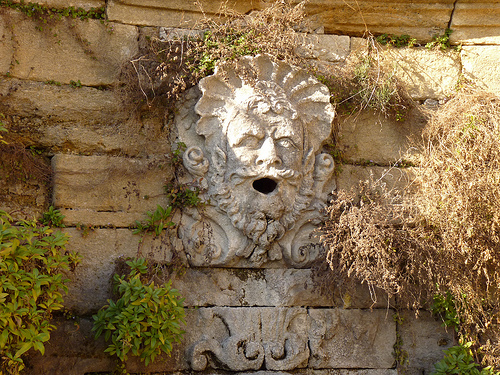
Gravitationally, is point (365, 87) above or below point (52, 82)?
above

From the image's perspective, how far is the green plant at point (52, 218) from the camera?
3.63 meters

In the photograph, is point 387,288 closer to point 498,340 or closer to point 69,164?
point 498,340

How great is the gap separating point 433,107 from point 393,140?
421 millimetres

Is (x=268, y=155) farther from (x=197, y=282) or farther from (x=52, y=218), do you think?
(x=52, y=218)

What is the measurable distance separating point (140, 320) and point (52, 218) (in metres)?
0.86

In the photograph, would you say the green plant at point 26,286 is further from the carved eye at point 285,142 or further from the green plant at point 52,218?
the carved eye at point 285,142

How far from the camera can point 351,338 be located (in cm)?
405

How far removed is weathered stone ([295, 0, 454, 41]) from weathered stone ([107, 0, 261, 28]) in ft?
2.33

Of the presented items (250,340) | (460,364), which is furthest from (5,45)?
(460,364)

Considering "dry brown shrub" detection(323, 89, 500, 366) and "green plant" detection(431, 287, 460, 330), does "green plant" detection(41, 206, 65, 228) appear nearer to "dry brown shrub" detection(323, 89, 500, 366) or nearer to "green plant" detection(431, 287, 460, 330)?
"dry brown shrub" detection(323, 89, 500, 366)

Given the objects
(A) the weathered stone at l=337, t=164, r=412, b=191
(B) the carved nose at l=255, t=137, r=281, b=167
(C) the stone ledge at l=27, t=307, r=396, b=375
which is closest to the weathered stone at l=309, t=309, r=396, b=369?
(C) the stone ledge at l=27, t=307, r=396, b=375

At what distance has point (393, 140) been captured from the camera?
4480 mm

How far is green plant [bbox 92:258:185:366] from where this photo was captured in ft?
11.1

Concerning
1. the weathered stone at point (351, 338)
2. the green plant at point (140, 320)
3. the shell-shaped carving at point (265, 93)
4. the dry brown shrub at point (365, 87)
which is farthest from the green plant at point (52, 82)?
the weathered stone at point (351, 338)
